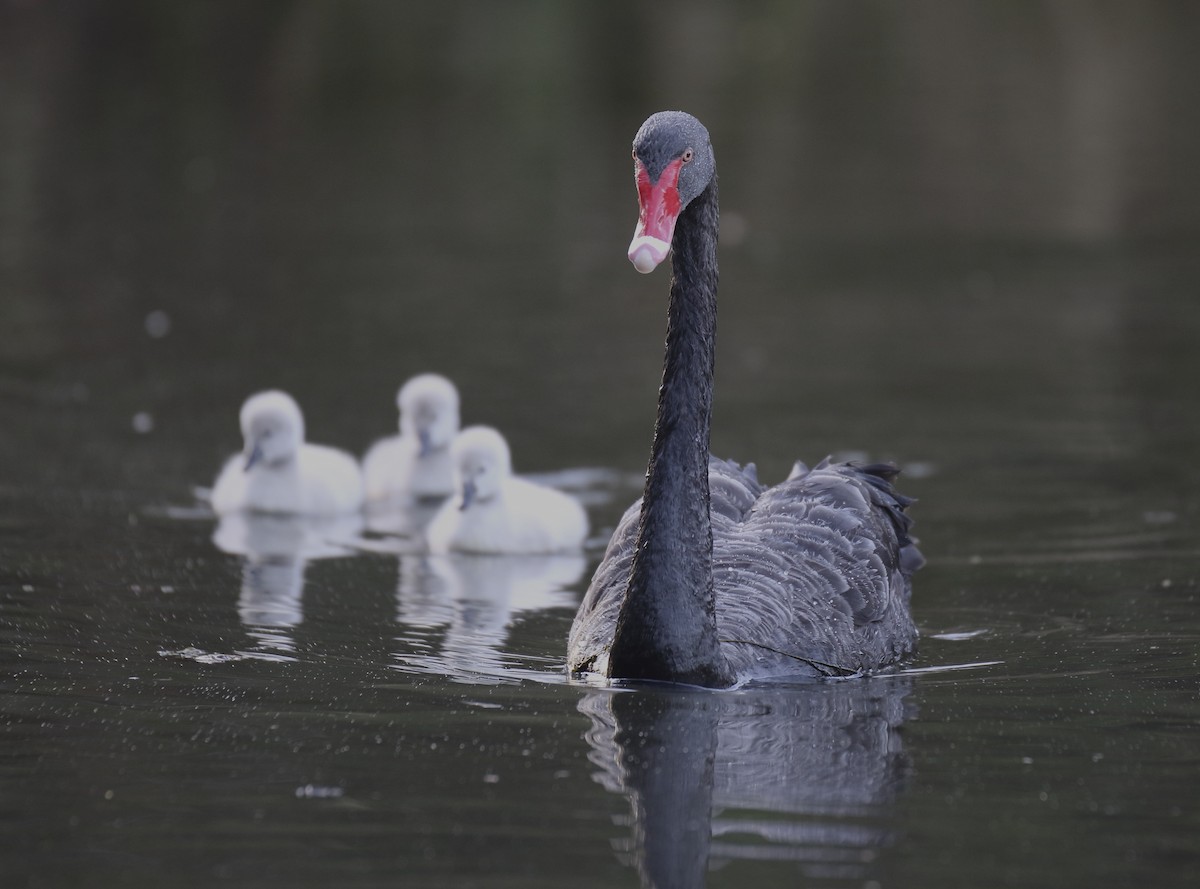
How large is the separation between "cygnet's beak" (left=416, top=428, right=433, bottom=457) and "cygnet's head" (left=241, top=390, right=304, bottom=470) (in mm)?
652

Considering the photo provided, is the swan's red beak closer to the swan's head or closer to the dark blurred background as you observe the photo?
the swan's head

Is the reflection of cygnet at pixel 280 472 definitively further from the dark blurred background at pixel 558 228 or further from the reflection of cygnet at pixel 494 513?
the reflection of cygnet at pixel 494 513

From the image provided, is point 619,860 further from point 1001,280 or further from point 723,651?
point 1001,280

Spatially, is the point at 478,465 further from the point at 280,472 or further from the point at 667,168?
the point at 667,168

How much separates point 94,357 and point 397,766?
7357mm

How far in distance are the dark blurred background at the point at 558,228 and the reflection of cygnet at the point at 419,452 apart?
405mm

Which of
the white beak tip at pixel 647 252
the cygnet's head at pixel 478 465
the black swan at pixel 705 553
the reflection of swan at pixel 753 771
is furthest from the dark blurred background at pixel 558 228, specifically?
the white beak tip at pixel 647 252

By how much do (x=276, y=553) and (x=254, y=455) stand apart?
1004mm

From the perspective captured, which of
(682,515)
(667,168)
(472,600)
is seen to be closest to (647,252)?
(667,168)

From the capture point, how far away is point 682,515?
516cm

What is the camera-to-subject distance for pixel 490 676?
18.1ft

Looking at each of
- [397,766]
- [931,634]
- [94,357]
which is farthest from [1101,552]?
[94,357]

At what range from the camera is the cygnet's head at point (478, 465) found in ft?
26.5

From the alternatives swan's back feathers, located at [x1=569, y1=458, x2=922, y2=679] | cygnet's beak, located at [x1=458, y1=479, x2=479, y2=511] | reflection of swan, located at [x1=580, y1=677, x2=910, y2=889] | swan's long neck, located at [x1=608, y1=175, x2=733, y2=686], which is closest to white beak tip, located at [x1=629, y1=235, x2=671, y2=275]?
swan's long neck, located at [x1=608, y1=175, x2=733, y2=686]
